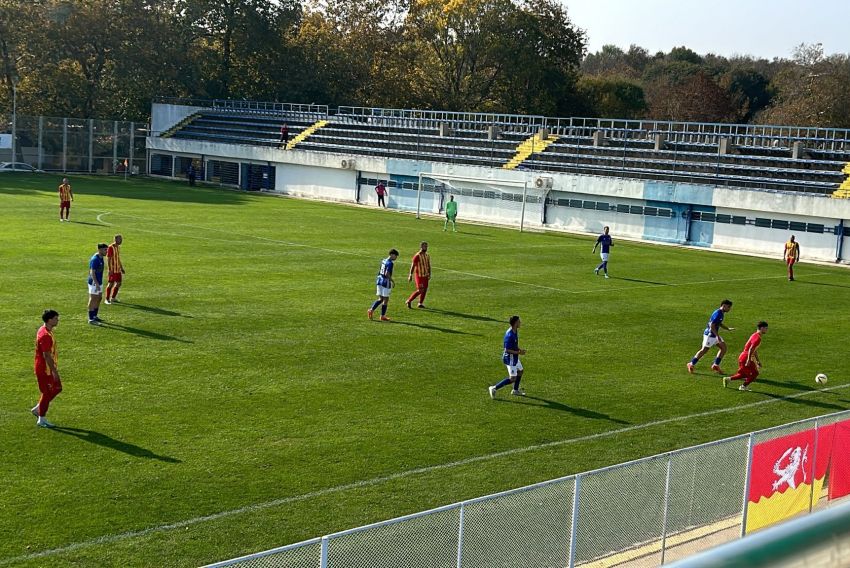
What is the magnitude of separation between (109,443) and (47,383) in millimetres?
1324

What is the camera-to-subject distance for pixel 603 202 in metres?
53.9

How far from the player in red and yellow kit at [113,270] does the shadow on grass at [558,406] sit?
1137 cm

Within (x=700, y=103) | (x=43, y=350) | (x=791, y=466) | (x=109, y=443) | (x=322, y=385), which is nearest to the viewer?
(x=791, y=466)

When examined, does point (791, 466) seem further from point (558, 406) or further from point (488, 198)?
point (488, 198)

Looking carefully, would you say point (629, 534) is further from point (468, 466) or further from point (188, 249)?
point (188, 249)

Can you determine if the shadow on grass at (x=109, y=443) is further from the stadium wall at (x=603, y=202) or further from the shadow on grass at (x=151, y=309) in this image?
the stadium wall at (x=603, y=202)

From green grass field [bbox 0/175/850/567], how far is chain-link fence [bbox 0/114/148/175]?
36147mm

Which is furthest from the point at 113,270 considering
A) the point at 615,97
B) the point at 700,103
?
the point at 615,97

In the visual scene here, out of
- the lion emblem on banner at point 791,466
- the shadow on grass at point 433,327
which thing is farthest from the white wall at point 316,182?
the lion emblem on banner at point 791,466

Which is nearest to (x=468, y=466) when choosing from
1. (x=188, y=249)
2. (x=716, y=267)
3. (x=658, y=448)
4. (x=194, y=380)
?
(x=658, y=448)

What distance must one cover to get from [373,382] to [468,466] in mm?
4880

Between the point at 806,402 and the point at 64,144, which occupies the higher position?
the point at 64,144

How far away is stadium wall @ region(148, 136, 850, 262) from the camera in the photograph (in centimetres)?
4628

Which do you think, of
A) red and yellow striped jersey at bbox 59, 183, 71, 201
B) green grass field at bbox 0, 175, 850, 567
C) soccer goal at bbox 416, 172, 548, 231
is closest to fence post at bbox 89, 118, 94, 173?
soccer goal at bbox 416, 172, 548, 231
